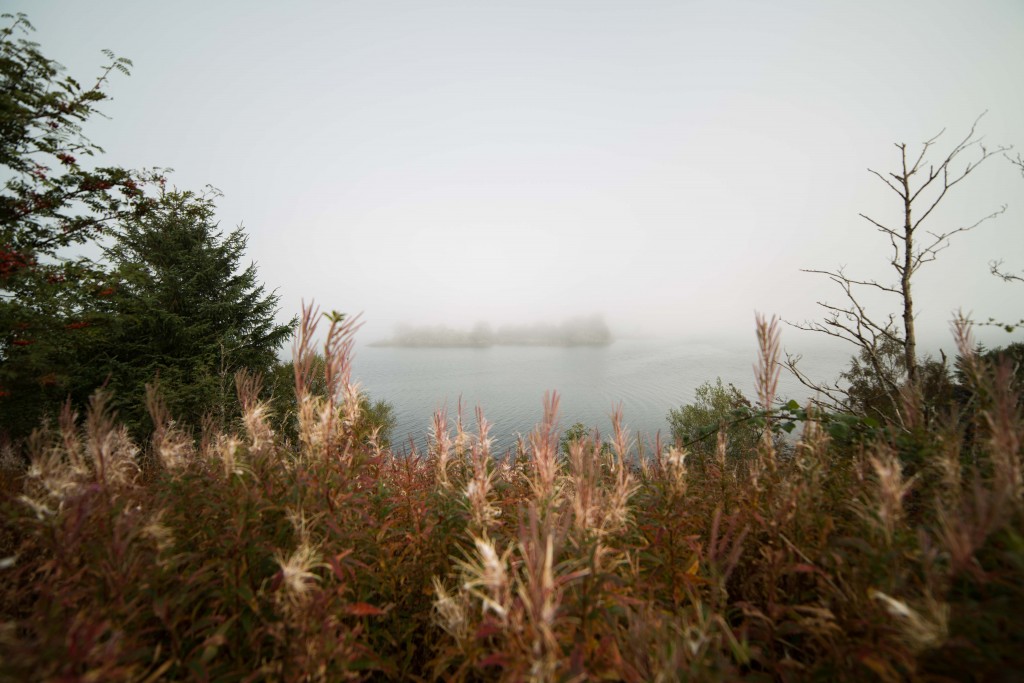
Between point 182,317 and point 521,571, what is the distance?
18.0 m

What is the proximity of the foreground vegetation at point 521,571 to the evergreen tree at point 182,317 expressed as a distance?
12.6 meters

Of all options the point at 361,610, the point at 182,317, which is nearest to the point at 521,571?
the point at 361,610

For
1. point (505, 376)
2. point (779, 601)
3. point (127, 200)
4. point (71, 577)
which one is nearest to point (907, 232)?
point (779, 601)

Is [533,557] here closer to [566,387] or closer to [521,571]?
[521,571]

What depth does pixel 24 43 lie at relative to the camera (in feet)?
28.4

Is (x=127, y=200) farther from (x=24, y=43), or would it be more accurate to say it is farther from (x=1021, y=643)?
(x=1021, y=643)

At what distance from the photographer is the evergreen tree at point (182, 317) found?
12688 mm

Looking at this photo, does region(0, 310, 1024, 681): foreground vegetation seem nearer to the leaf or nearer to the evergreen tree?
the leaf

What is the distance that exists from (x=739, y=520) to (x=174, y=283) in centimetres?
1947

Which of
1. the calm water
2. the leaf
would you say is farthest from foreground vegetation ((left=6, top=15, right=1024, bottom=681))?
the calm water

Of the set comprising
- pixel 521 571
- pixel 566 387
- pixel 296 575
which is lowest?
pixel 566 387

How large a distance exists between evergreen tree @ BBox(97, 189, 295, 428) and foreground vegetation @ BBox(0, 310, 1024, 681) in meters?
12.6

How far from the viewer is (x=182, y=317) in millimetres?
14109

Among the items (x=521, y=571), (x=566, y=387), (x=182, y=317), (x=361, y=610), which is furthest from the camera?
(x=566, y=387)
